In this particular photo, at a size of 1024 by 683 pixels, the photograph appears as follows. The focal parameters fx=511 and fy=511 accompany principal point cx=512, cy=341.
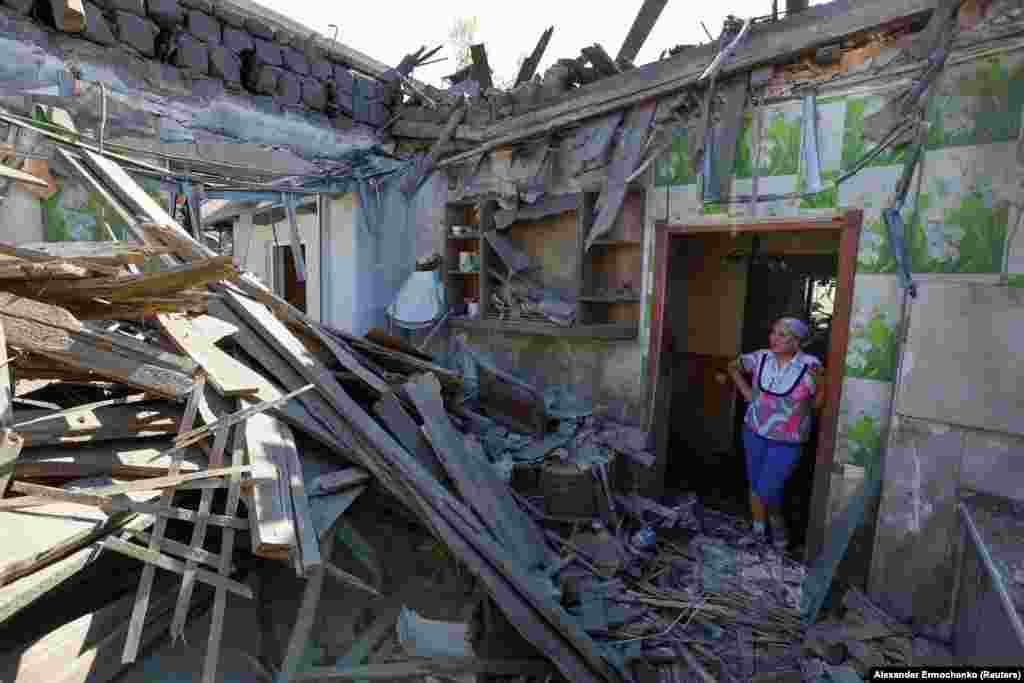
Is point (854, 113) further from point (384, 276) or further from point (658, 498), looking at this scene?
point (384, 276)

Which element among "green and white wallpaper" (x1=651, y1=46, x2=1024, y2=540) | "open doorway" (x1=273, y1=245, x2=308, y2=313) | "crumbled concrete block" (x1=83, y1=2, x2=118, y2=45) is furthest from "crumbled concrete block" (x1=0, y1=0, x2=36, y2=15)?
"green and white wallpaper" (x1=651, y1=46, x2=1024, y2=540)

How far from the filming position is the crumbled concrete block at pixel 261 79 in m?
5.84

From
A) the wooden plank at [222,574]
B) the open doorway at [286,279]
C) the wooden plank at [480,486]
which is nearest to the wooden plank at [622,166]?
the wooden plank at [480,486]

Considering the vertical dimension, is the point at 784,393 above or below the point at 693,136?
below

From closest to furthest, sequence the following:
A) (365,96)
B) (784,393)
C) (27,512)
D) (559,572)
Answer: (27,512), (559,572), (784,393), (365,96)

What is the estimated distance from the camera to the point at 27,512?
2229 millimetres

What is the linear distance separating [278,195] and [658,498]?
17.9ft

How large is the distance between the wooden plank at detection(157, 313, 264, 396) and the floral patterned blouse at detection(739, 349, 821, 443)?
3845 mm

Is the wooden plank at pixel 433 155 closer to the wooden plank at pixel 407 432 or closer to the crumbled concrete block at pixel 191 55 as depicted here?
the crumbled concrete block at pixel 191 55

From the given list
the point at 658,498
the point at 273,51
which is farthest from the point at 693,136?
the point at 273,51

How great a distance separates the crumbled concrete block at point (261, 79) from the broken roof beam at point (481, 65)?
2.42 meters

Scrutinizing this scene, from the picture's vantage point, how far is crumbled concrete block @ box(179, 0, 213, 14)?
5.29 metres

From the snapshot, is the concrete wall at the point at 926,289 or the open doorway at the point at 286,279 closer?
the concrete wall at the point at 926,289

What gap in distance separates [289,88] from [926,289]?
6592 mm
